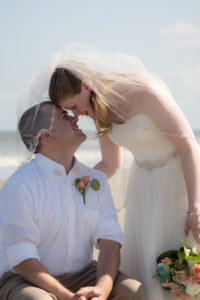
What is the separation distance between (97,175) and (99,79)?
2.70ft

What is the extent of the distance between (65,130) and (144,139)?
2.43 ft

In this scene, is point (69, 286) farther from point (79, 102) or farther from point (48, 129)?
point (79, 102)

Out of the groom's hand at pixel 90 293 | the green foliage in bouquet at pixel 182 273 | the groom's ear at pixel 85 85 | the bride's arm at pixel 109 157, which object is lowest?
the green foliage in bouquet at pixel 182 273

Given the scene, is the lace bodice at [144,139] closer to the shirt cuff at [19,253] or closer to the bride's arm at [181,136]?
the bride's arm at [181,136]

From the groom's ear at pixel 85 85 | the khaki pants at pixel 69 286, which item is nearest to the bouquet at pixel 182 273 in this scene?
the khaki pants at pixel 69 286

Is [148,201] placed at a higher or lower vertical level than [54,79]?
lower

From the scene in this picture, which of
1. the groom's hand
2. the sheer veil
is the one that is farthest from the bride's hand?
the groom's hand

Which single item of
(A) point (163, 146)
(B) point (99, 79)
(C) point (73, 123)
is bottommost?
(A) point (163, 146)

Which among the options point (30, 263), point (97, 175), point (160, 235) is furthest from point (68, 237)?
point (160, 235)

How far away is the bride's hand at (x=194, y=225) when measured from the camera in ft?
12.0

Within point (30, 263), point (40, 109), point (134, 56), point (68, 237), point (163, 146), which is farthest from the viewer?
point (134, 56)

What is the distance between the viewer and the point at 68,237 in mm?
3520

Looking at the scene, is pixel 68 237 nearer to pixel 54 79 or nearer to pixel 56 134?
pixel 56 134

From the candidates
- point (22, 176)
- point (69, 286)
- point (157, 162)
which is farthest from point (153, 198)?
point (22, 176)
